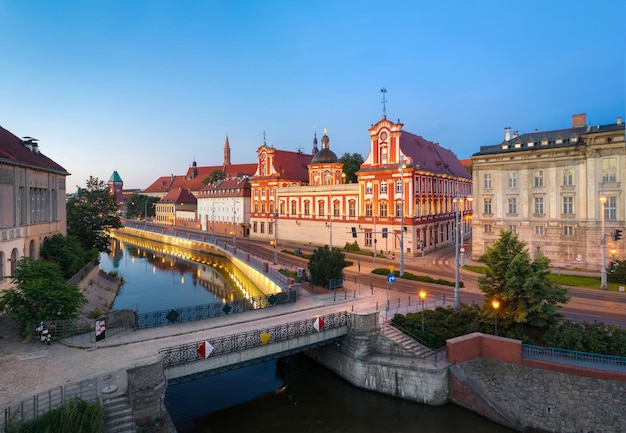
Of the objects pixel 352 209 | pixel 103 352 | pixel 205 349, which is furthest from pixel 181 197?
pixel 205 349

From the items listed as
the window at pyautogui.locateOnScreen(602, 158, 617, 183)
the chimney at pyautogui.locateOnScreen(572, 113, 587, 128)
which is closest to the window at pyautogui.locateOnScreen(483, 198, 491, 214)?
the window at pyautogui.locateOnScreen(602, 158, 617, 183)

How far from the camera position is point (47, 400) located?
1464cm

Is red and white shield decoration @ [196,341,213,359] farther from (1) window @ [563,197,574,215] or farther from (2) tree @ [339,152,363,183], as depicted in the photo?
(2) tree @ [339,152,363,183]

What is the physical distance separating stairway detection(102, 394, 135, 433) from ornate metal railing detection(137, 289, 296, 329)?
335 inches

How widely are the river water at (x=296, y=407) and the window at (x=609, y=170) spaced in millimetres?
31311

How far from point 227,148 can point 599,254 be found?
12611cm

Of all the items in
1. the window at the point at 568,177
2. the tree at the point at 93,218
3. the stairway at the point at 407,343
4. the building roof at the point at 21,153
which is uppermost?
the building roof at the point at 21,153

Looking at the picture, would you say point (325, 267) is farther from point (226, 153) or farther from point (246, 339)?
point (226, 153)

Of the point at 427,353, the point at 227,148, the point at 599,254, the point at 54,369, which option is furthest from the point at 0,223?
the point at 227,148

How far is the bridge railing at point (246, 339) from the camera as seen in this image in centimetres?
1848

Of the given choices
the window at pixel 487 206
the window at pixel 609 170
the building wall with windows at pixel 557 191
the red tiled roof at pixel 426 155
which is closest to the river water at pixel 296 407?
the building wall with windows at pixel 557 191

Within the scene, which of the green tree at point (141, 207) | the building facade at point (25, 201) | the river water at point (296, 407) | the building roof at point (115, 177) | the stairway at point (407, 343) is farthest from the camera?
the building roof at point (115, 177)

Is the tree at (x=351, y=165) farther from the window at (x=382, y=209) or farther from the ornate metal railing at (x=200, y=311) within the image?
the ornate metal railing at (x=200, y=311)

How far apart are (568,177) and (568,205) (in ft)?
9.57
